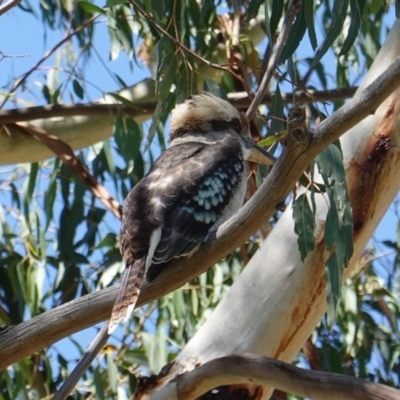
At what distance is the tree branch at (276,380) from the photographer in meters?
2.53

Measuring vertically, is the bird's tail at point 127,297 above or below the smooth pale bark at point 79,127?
below

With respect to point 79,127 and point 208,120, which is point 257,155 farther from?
point 79,127

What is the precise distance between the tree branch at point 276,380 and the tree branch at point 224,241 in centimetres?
32

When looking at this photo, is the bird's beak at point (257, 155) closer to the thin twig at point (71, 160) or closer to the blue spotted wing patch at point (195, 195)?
the blue spotted wing patch at point (195, 195)

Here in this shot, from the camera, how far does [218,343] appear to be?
10.7 ft

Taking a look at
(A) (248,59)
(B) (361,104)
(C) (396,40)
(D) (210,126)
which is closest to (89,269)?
(A) (248,59)

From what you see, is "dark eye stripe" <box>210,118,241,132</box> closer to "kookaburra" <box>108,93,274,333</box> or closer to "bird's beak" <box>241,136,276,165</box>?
"kookaburra" <box>108,93,274,333</box>

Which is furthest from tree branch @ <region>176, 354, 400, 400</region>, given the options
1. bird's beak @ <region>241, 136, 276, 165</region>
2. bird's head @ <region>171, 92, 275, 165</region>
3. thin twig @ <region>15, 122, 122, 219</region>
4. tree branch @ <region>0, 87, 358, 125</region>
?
tree branch @ <region>0, 87, 358, 125</region>

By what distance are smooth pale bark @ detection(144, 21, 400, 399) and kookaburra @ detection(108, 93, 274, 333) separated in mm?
316

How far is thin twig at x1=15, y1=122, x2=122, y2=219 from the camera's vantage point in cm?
430

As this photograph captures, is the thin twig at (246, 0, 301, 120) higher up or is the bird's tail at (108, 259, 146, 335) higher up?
the thin twig at (246, 0, 301, 120)

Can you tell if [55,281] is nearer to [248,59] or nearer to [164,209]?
[248,59]

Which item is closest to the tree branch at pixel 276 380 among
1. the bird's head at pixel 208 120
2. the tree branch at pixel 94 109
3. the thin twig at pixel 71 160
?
the bird's head at pixel 208 120

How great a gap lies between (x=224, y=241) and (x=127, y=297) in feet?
0.92
